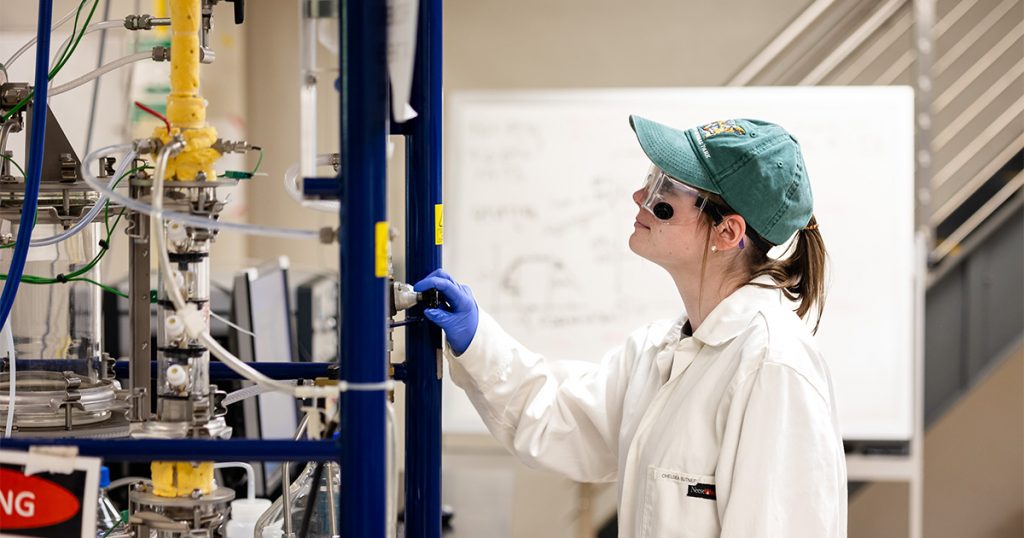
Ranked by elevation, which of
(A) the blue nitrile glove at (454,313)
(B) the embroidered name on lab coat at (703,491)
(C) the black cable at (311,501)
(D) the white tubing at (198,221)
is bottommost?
(B) the embroidered name on lab coat at (703,491)

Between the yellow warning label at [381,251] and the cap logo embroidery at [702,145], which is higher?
the cap logo embroidery at [702,145]

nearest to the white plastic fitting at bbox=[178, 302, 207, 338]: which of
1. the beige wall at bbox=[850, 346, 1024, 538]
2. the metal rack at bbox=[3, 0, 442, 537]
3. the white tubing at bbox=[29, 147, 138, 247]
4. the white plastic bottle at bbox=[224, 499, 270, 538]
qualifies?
the metal rack at bbox=[3, 0, 442, 537]

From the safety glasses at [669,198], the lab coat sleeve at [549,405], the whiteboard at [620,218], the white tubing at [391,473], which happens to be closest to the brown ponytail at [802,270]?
the safety glasses at [669,198]

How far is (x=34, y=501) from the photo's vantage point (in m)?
1.02

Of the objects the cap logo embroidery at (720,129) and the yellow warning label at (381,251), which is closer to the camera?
the yellow warning label at (381,251)

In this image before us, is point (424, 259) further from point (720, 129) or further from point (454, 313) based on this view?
point (720, 129)

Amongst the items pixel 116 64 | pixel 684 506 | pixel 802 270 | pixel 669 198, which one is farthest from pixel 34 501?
pixel 802 270

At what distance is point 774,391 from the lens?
4.43 ft

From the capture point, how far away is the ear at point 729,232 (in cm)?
150

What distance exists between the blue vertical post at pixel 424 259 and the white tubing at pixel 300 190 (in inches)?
6.5

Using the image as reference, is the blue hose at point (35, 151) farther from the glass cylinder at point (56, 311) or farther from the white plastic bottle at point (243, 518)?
the white plastic bottle at point (243, 518)

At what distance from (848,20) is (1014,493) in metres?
2.07

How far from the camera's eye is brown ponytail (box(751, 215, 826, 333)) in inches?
61.2

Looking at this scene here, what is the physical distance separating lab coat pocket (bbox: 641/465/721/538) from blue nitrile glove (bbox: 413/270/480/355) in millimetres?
333
